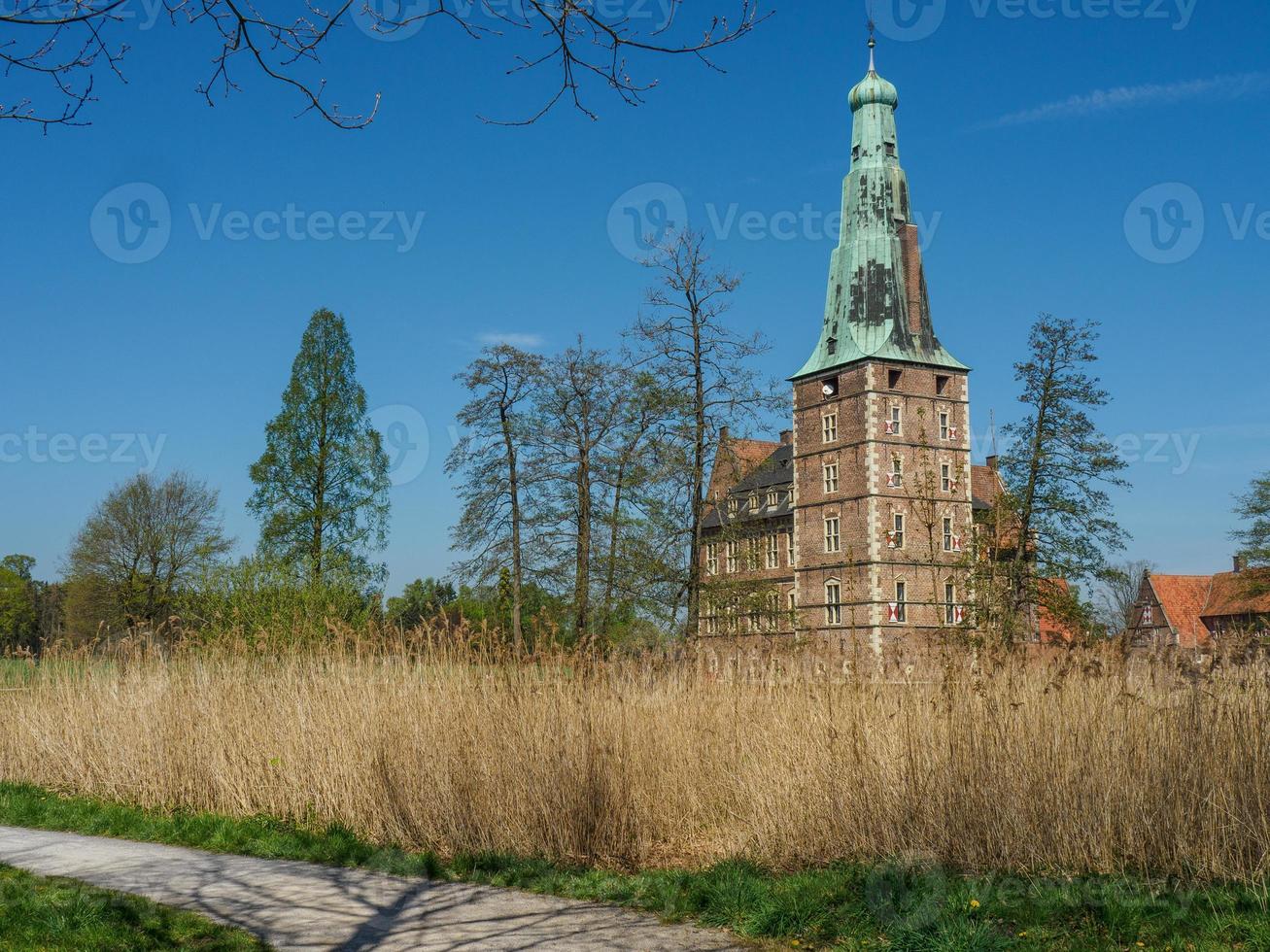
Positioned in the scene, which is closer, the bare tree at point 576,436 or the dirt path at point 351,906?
the dirt path at point 351,906

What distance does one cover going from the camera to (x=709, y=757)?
9195 mm

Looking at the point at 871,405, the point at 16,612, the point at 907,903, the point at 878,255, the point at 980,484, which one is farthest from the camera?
the point at 980,484

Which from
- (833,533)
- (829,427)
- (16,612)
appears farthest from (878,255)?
(16,612)

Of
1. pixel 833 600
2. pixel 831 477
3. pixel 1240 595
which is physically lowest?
pixel 1240 595

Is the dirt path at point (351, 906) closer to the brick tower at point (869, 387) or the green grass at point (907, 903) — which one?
the green grass at point (907, 903)

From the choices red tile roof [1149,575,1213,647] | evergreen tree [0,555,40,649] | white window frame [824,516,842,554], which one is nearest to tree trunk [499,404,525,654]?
white window frame [824,516,842,554]

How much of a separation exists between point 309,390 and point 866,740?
3265cm

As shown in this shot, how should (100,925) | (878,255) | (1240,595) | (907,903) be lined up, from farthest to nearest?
(878,255) → (1240,595) → (100,925) → (907,903)

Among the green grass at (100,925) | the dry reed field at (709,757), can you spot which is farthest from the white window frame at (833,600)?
the green grass at (100,925)

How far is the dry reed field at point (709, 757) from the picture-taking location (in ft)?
22.6

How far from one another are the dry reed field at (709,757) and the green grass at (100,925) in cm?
260

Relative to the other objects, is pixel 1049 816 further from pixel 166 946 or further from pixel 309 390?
pixel 309 390

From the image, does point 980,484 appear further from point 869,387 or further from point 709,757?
point 709,757

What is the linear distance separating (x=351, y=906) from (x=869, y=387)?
5171 cm
